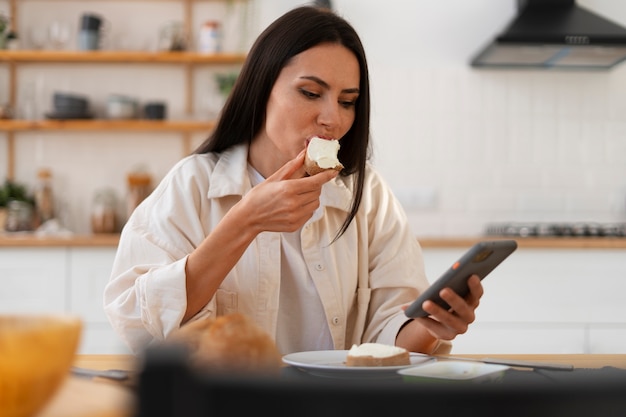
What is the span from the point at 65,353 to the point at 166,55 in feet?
13.2

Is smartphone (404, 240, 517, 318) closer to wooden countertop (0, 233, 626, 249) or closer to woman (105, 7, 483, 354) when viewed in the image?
woman (105, 7, 483, 354)

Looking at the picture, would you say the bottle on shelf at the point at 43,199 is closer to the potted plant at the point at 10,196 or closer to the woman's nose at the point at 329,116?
the potted plant at the point at 10,196

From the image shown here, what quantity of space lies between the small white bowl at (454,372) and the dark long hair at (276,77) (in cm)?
81

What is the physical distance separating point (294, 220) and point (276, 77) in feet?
1.31

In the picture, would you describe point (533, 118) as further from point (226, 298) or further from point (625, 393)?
point (625, 393)

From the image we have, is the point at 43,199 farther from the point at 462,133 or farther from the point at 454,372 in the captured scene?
the point at 454,372

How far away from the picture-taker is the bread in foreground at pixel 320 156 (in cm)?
171

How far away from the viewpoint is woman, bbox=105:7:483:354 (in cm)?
171

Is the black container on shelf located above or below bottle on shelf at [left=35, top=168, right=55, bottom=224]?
above

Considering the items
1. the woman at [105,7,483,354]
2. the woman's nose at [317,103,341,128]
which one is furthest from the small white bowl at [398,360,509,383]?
the woman's nose at [317,103,341,128]

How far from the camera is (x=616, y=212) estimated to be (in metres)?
4.57

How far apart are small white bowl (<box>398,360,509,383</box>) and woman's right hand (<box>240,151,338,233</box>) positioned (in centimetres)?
52

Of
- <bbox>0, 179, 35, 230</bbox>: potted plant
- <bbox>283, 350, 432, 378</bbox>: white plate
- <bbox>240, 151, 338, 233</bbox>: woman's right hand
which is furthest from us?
<bbox>0, 179, 35, 230</bbox>: potted plant

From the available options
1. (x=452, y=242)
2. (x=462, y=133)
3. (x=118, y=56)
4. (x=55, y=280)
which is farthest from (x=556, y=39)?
(x=55, y=280)
